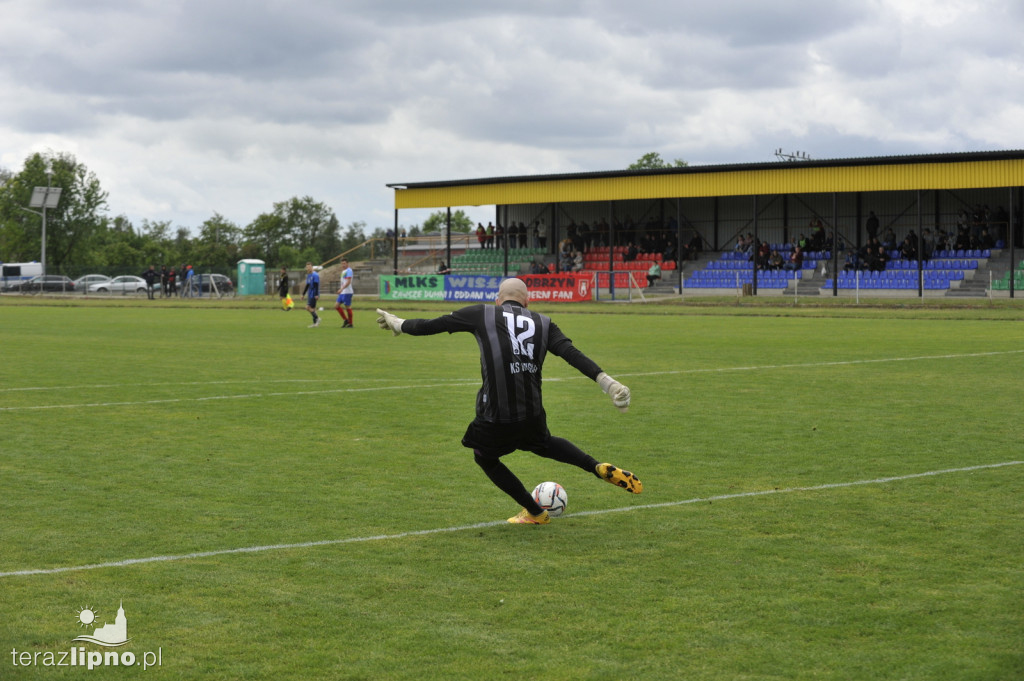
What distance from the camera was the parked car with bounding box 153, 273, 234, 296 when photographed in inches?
2768

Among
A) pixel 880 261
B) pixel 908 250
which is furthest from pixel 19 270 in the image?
pixel 908 250

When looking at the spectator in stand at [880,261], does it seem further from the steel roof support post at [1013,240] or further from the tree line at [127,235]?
the tree line at [127,235]

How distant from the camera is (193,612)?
5.84 meters

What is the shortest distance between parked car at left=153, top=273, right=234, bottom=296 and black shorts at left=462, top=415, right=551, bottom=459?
63.3 meters

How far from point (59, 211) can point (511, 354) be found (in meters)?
93.6

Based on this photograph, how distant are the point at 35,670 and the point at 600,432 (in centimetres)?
761

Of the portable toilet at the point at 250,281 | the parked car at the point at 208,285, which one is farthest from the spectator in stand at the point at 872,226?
the parked car at the point at 208,285

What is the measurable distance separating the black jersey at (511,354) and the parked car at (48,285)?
246ft

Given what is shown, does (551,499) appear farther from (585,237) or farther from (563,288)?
(585,237)

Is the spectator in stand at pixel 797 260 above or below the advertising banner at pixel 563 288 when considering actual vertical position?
above

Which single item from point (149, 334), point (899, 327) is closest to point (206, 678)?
point (149, 334)

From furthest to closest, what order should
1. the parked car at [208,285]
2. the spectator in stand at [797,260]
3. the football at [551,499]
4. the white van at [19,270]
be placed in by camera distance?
the white van at [19,270] → the parked car at [208,285] → the spectator in stand at [797,260] → the football at [551,499]

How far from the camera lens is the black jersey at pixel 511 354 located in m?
7.64

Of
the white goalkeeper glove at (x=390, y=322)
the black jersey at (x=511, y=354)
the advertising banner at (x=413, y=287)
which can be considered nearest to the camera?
the black jersey at (x=511, y=354)
